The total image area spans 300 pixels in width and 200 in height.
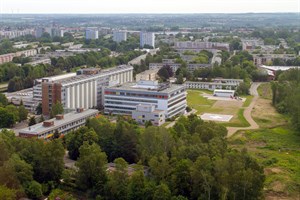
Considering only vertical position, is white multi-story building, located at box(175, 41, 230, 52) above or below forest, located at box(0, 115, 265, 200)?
above

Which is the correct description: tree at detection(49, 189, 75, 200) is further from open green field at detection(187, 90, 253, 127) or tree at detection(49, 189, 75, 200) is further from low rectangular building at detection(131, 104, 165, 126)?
open green field at detection(187, 90, 253, 127)

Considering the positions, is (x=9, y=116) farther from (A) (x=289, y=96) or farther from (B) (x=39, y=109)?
(A) (x=289, y=96)

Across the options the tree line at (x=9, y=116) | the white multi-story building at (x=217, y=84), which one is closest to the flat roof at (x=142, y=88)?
the tree line at (x=9, y=116)

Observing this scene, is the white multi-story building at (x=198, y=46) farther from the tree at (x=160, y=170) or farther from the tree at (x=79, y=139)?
the tree at (x=160, y=170)

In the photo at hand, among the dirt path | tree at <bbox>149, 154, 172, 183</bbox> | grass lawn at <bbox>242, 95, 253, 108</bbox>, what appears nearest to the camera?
tree at <bbox>149, 154, 172, 183</bbox>

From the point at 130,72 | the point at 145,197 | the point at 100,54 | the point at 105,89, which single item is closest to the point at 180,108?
the point at 105,89

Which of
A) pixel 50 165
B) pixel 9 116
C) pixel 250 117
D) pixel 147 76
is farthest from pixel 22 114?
pixel 147 76

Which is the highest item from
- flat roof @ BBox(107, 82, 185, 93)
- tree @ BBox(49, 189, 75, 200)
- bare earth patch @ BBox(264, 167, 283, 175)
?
flat roof @ BBox(107, 82, 185, 93)

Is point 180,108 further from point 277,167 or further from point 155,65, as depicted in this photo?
point 155,65

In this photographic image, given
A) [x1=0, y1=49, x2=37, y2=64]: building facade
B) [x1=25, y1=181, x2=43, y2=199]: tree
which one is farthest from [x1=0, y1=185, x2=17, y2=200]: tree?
[x1=0, y1=49, x2=37, y2=64]: building facade
